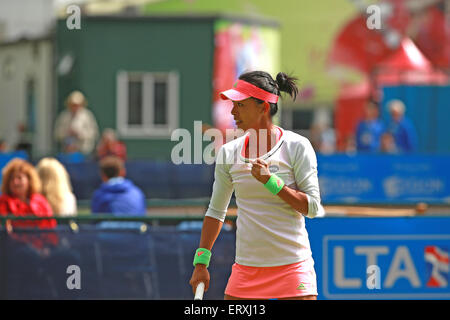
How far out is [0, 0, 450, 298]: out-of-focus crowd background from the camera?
33.7 feet

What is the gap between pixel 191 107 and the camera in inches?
938

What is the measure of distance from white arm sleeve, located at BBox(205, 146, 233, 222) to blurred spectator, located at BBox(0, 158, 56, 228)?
3.66 m

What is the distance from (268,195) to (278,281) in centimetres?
42

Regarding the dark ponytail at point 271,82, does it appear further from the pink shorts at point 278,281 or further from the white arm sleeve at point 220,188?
the pink shorts at point 278,281

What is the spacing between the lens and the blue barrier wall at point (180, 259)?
766 centimetres

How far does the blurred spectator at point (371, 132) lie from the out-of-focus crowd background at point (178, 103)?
0.08ft

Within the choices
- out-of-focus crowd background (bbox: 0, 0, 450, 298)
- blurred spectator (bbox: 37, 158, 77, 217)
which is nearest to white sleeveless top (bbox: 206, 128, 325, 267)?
out-of-focus crowd background (bbox: 0, 0, 450, 298)

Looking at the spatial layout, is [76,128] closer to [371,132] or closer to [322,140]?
[371,132]

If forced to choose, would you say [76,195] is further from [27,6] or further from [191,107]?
[27,6]

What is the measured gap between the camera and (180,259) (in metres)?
7.77

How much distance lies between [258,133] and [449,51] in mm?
27133

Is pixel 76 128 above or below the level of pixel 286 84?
below

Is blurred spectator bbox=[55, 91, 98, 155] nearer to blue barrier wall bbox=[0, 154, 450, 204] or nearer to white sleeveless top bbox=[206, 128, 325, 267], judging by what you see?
blue barrier wall bbox=[0, 154, 450, 204]

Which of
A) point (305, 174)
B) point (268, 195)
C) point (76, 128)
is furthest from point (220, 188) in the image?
point (76, 128)
